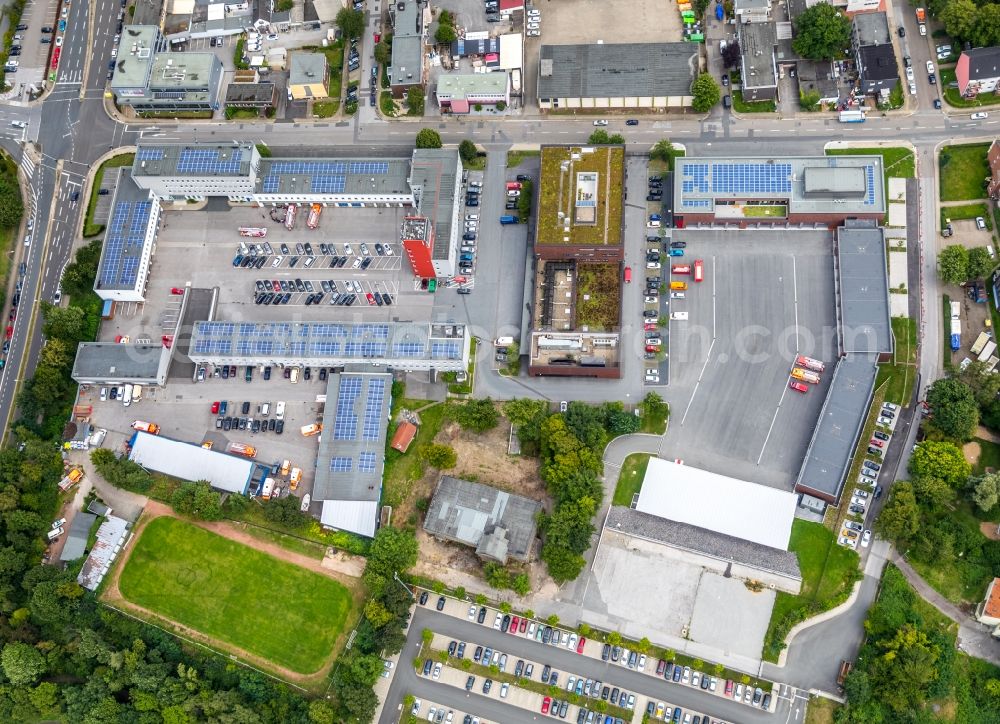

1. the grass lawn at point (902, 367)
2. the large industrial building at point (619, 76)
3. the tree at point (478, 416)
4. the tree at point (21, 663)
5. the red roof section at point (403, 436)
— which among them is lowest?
the tree at point (21, 663)

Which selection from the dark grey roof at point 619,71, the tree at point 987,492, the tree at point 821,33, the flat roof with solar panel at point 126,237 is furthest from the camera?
the dark grey roof at point 619,71

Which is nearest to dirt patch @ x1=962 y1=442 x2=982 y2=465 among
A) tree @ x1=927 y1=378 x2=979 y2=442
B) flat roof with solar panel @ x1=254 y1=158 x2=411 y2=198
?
tree @ x1=927 y1=378 x2=979 y2=442

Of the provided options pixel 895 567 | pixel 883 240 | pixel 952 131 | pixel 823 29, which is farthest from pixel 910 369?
pixel 823 29

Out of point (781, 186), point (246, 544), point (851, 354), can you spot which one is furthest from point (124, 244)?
point (851, 354)

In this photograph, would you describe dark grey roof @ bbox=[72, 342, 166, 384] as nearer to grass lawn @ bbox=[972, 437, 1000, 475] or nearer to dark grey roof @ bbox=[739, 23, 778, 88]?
dark grey roof @ bbox=[739, 23, 778, 88]

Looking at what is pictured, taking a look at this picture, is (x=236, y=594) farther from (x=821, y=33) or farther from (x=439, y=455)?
(x=821, y=33)

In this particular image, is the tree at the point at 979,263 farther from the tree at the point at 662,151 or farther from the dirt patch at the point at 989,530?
the tree at the point at 662,151

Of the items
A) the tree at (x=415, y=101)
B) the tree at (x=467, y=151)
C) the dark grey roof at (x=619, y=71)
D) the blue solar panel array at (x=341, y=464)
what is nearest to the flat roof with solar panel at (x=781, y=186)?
the dark grey roof at (x=619, y=71)

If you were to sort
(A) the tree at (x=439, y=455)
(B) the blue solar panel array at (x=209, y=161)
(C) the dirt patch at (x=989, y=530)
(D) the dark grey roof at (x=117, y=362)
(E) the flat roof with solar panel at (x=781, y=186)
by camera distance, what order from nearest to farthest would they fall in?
(C) the dirt patch at (x=989, y=530) < (A) the tree at (x=439, y=455) < (E) the flat roof with solar panel at (x=781, y=186) < (D) the dark grey roof at (x=117, y=362) < (B) the blue solar panel array at (x=209, y=161)
